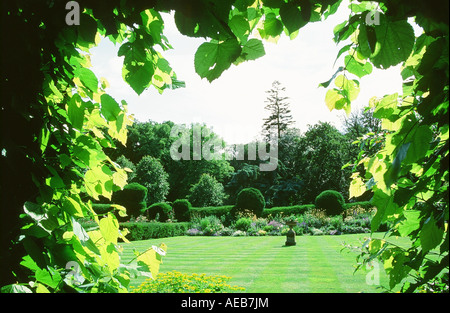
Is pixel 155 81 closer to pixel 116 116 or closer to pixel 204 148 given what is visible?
pixel 116 116

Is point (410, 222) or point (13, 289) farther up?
point (410, 222)

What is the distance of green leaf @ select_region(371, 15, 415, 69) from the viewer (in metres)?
0.92

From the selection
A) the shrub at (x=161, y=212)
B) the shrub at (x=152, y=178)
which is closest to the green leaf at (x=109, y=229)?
the shrub at (x=161, y=212)

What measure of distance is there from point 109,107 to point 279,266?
6917mm

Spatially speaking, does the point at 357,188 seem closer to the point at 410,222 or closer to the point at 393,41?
the point at 410,222

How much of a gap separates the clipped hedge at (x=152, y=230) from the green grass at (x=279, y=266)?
365 cm

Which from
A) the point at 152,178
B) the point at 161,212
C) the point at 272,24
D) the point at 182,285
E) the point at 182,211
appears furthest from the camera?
the point at 152,178

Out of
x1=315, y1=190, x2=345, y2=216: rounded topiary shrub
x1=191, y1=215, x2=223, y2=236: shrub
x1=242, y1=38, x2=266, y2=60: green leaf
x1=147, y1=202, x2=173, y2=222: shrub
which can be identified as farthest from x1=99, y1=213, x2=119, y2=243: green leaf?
x1=147, y1=202, x2=173, y2=222: shrub

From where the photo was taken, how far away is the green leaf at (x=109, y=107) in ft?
4.06

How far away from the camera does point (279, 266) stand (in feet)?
23.9

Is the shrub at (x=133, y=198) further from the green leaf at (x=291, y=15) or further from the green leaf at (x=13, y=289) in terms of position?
the green leaf at (x=291, y=15)

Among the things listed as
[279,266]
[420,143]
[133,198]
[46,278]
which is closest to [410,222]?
[420,143]

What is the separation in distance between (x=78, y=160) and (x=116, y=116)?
378 millimetres

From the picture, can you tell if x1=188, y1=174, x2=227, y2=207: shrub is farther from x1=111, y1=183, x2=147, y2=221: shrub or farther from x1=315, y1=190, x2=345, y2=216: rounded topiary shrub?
x1=315, y1=190, x2=345, y2=216: rounded topiary shrub
